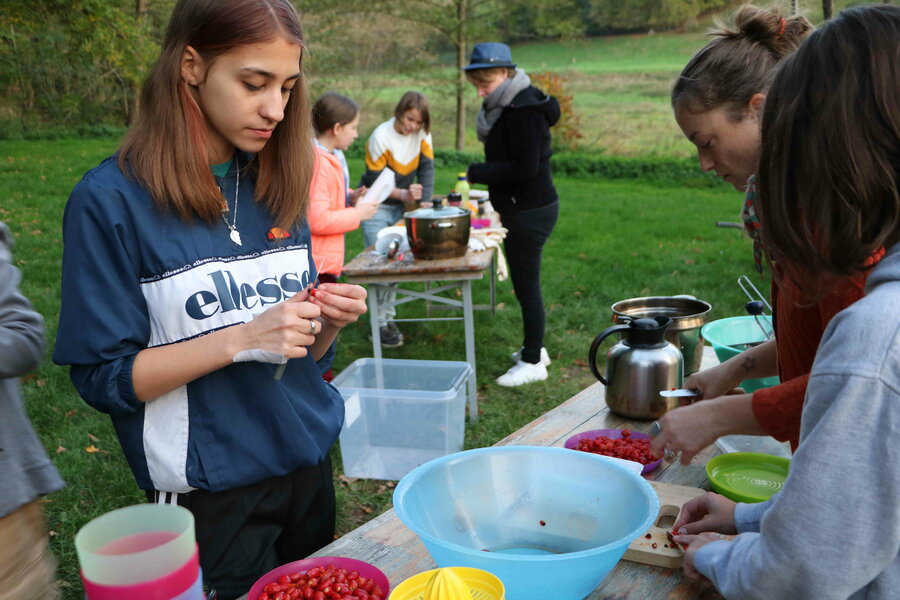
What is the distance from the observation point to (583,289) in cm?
731

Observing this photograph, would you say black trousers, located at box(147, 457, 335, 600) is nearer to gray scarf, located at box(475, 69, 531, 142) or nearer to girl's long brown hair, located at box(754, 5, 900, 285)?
girl's long brown hair, located at box(754, 5, 900, 285)

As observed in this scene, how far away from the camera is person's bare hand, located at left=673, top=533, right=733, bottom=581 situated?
1.37 metres

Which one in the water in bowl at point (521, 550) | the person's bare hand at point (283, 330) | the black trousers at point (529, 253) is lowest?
the black trousers at point (529, 253)

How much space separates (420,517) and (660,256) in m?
7.28

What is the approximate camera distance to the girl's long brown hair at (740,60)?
1.94m

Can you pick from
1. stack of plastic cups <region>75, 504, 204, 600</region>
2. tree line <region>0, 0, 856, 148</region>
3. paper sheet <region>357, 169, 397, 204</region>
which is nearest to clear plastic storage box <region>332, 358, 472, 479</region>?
paper sheet <region>357, 169, 397, 204</region>

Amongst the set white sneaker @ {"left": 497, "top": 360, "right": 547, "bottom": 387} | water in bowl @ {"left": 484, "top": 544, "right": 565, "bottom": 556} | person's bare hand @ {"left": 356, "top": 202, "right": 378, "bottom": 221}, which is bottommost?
white sneaker @ {"left": 497, "top": 360, "right": 547, "bottom": 387}

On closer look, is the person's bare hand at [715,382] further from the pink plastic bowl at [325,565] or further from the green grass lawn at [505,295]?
the green grass lawn at [505,295]

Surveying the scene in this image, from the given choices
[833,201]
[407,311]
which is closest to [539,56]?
[407,311]

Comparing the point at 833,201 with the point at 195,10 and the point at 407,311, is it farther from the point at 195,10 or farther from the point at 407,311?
the point at 407,311

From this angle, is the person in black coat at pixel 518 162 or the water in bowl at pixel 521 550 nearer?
the water in bowl at pixel 521 550

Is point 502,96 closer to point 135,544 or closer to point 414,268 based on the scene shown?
point 414,268

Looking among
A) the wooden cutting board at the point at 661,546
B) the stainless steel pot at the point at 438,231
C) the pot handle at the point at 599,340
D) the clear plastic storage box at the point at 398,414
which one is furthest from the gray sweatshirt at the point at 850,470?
the stainless steel pot at the point at 438,231

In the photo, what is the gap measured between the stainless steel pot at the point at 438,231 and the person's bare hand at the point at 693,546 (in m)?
3.17
